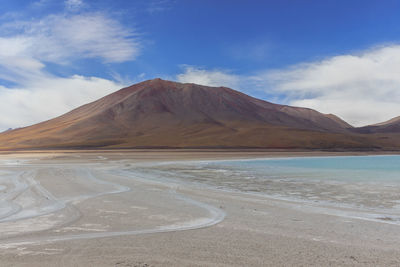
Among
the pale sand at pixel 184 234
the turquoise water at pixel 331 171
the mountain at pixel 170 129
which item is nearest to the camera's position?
the pale sand at pixel 184 234

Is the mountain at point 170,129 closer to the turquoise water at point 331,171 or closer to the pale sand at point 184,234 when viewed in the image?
the turquoise water at point 331,171

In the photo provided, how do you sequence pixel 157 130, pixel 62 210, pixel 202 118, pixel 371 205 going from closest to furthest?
1. pixel 62 210
2. pixel 371 205
3. pixel 157 130
4. pixel 202 118

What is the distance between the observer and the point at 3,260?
5.29 meters

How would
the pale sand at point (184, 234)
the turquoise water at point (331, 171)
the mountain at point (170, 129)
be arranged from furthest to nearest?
the mountain at point (170, 129), the turquoise water at point (331, 171), the pale sand at point (184, 234)

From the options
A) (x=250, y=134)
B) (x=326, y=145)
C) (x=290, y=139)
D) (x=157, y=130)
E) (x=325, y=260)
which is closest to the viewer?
(x=325, y=260)

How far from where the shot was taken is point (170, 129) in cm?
14812

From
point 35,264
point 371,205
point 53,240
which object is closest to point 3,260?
point 35,264

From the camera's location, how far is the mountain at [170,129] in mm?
112750

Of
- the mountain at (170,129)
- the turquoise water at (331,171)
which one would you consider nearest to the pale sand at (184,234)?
the turquoise water at (331,171)

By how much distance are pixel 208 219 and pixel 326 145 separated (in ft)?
346

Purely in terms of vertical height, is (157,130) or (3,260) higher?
(157,130)

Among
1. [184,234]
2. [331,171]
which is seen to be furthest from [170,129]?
[184,234]

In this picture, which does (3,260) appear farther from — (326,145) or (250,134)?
(250,134)

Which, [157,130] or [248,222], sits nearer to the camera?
[248,222]
